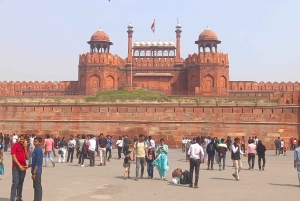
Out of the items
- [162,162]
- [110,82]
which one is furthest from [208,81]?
[162,162]

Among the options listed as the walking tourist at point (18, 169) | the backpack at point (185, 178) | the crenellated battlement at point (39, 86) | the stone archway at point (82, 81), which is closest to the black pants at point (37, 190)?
the walking tourist at point (18, 169)

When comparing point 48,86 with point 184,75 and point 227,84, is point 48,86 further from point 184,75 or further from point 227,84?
point 227,84

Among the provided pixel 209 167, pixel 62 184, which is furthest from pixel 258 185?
pixel 62 184

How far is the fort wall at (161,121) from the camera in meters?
20.5

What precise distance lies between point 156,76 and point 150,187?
95.9ft

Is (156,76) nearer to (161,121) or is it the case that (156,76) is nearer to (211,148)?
(161,121)

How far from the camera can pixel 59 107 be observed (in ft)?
72.7

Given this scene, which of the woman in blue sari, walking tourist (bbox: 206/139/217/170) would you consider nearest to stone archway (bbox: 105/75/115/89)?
walking tourist (bbox: 206/139/217/170)

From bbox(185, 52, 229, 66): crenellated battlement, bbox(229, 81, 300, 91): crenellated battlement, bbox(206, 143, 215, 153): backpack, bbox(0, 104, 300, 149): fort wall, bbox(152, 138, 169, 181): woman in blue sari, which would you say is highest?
bbox(185, 52, 229, 66): crenellated battlement

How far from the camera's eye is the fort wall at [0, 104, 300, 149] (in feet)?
67.2

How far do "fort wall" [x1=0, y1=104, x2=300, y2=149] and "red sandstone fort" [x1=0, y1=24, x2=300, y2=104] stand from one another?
11.7m

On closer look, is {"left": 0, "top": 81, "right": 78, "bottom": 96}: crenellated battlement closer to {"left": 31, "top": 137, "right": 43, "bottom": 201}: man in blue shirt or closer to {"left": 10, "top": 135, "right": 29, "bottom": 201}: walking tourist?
{"left": 10, "top": 135, "right": 29, "bottom": 201}: walking tourist

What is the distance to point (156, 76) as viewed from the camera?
3672 centimetres

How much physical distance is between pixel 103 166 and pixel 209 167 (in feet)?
10.7
